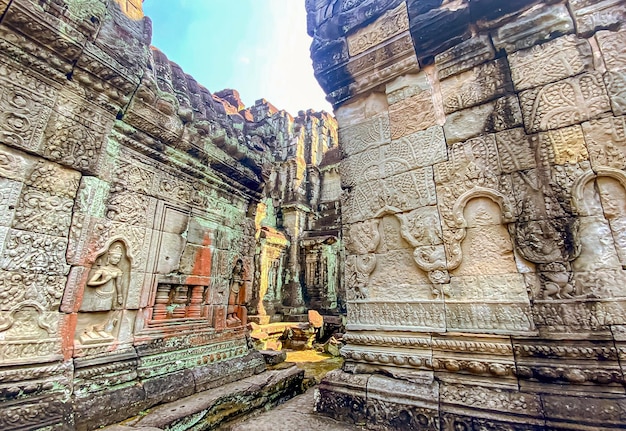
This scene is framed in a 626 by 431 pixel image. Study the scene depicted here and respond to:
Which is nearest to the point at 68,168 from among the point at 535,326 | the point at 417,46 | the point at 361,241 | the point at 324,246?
the point at 361,241

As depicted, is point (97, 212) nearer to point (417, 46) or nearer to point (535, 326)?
point (417, 46)

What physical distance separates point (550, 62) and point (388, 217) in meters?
1.70

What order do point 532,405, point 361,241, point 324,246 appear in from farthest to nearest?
point 324,246
point 361,241
point 532,405

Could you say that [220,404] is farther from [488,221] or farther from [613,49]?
[613,49]

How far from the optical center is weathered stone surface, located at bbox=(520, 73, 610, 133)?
1997 millimetres

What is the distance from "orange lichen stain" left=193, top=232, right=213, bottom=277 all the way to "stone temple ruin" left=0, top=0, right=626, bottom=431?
331mm

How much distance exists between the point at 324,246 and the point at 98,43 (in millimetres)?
12810

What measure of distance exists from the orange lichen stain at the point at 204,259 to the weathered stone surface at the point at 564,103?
3.99m

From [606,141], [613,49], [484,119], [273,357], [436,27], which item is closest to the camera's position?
[606,141]

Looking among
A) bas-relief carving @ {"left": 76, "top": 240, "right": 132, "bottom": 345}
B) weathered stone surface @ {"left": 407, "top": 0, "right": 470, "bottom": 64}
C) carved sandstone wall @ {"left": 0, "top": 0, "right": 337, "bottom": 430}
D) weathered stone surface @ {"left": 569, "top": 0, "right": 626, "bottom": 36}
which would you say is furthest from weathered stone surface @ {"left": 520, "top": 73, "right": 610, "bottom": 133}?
bas-relief carving @ {"left": 76, "top": 240, "right": 132, "bottom": 345}

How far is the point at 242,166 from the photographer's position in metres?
4.94

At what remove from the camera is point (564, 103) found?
2096mm

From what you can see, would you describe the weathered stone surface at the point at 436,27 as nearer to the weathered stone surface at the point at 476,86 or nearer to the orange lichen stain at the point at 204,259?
the weathered stone surface at the point at 476,86

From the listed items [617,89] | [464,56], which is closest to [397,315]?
[617,89]
